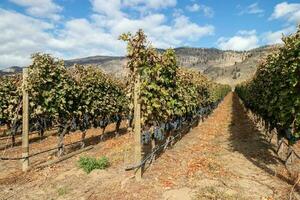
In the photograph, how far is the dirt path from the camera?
13.4 metres

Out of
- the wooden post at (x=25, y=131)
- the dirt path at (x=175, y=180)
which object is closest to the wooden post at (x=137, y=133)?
the dirt path at (x=175, y=180)

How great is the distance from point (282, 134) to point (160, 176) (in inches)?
262

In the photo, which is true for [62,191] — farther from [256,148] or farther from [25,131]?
[256,148]

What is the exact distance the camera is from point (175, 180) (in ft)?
49.5

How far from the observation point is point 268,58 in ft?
75.8

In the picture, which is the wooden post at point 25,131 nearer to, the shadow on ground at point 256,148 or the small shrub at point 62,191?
the small shrub at point 62,191

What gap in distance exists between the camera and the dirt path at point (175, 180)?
528 inches

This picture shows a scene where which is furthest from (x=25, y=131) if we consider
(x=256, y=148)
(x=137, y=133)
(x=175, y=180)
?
(x=256, y=148)

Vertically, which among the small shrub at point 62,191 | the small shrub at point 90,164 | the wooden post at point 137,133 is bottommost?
the small shrub at point 62,191

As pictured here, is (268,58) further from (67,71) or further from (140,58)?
(67,71)

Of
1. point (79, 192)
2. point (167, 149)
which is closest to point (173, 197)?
point (79, 192)

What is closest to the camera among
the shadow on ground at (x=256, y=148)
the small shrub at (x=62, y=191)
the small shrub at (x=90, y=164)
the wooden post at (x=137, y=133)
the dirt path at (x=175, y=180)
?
the dirt path at (x=175, y=180)

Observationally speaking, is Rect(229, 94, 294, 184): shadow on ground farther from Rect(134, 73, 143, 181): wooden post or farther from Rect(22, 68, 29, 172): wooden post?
Rect(22, 68, 29, 172): wooden post

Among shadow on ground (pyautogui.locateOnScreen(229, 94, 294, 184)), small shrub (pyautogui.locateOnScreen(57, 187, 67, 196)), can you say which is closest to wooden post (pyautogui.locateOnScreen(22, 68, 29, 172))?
small shrub (pyautogui.locateOnScreen(57, 187, 67, 196))
